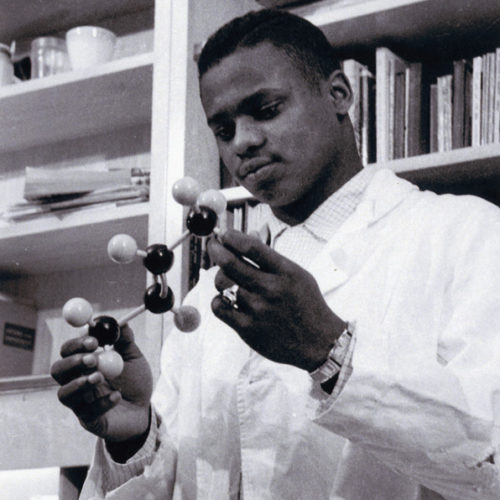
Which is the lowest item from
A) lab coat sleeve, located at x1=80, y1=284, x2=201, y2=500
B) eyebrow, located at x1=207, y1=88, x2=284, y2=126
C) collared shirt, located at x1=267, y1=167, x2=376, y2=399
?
lab coat sleeve, located at x1=80, y1=284, x2=201, y2=500

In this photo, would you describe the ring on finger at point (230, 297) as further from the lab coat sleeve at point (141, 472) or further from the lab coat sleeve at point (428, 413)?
the lab coat sleeve at point (141, 472)

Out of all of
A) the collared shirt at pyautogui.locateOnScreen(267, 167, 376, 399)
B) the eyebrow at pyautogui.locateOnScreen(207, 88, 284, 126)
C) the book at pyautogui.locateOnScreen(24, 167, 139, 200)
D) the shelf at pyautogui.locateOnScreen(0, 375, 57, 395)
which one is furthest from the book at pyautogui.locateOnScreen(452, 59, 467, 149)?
the shelf at pyautogui.locateOnScreen(0, 375, 57, 395)

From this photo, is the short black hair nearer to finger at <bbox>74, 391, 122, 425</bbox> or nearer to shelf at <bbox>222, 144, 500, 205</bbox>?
shelf at <bbox>222, 144, 500, 205</bbox>

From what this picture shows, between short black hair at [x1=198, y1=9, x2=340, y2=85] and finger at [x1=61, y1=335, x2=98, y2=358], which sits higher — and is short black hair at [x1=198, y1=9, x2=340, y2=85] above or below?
above

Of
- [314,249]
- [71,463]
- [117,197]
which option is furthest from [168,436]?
[117,197]

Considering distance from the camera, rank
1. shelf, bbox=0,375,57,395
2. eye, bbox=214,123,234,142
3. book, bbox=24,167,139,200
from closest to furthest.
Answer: eye, bbox=214,123,234,142 < shelf, bbox=0,375,57,395 < book, bbox=24,167,139,200

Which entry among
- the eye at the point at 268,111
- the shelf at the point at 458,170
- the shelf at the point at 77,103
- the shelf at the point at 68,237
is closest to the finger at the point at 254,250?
the eye at the point at 268,111

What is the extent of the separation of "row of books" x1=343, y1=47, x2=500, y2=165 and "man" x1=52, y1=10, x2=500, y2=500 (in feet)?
0.64

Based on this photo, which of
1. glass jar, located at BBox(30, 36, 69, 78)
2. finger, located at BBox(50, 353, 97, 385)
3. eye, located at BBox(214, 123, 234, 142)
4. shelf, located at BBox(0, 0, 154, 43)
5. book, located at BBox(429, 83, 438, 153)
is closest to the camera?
finger, located at BBox(50, 353, 97, 385)

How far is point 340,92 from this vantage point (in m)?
1.44

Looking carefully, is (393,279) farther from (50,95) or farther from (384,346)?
(50,95)

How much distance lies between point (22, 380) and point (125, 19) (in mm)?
1047

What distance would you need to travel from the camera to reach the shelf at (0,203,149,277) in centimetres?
186

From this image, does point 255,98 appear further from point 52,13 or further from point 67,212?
point 52,13
